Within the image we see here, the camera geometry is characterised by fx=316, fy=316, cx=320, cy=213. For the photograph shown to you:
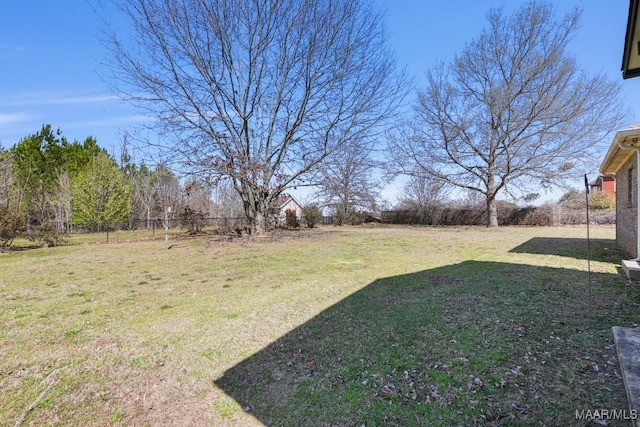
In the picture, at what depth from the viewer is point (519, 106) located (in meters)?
16.5

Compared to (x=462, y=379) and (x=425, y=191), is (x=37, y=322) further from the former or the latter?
(x=425, y=191)

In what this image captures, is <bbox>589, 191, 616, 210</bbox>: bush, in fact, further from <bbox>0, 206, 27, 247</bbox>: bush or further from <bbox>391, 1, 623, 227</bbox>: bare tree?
<bbox>0, 206, 27, 247</bbox>: bush

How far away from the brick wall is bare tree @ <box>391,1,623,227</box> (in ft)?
27.4

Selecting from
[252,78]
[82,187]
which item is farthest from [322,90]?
[82,187]

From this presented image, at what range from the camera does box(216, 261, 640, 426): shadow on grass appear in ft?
7.01

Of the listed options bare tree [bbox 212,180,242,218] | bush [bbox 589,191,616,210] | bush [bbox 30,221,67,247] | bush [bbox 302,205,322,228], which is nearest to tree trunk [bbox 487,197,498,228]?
bush [bbox 589,191,616,210]

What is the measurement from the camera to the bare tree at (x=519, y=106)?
15656 millimetres

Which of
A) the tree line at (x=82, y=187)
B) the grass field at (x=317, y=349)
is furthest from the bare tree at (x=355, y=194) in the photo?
the grass field at (x=317, y=349)

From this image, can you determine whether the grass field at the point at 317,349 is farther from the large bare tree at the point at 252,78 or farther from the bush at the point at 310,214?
the bush at the point at 310,214

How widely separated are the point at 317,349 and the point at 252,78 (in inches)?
472

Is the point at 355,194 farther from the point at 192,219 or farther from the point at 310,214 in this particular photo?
the point at 192,219

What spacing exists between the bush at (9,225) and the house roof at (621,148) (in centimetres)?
1719

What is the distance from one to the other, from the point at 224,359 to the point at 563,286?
500cm

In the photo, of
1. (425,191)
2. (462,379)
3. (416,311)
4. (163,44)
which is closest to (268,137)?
(163,44)
